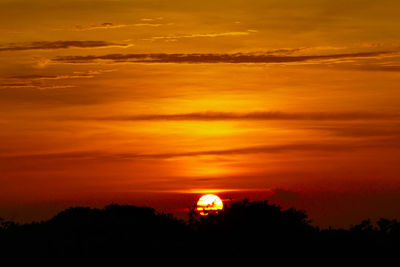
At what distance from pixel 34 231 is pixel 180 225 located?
6380mm

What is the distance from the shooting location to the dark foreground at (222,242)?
37.1 metres

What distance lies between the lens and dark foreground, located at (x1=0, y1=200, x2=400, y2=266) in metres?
37.1

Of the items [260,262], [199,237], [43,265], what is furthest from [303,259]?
[43,265]

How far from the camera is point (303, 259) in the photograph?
122 ft

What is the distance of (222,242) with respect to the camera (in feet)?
125

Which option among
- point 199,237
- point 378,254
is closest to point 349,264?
point 378,254

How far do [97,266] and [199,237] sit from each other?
453cm

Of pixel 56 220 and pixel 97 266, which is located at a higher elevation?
pixel 56 220

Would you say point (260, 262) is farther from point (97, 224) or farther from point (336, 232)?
point (97, 224)

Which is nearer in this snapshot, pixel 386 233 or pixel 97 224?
pixel 386 233

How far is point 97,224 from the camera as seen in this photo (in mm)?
41531

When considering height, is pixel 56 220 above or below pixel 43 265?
above

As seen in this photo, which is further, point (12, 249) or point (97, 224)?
point (97, 224)

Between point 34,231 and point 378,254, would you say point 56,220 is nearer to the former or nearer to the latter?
point 34,231
